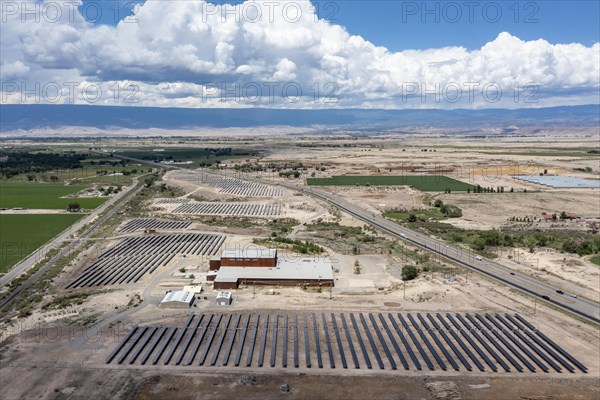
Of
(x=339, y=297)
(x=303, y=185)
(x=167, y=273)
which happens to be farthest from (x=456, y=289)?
(x=303, y=185)

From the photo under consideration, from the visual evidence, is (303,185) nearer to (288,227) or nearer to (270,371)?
(288,227)

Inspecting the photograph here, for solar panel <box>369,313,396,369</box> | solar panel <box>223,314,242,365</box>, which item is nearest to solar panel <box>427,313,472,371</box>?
solar panel <box>369,313,396,369</box>

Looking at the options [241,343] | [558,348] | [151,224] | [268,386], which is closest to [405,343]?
[558,348]

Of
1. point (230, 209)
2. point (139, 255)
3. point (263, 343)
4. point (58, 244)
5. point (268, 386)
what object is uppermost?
point (230, 209)

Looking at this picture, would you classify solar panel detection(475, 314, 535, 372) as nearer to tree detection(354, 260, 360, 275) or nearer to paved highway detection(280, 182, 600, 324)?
paved highway detection(280, 182, 600, 324)

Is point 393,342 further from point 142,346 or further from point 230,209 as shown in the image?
point 230,209

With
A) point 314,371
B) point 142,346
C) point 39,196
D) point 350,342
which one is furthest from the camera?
point 39,196
